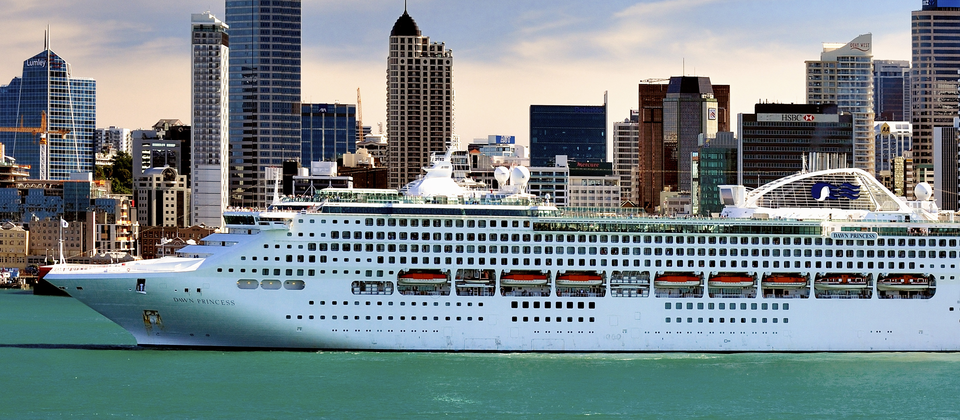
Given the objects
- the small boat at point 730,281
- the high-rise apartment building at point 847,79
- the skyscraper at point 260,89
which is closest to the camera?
the small boat at point 730,281

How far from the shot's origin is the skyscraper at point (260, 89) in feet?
429

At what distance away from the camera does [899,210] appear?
51344 mm

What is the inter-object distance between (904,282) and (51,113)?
14127 cm

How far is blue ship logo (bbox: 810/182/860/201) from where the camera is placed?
53.6 m

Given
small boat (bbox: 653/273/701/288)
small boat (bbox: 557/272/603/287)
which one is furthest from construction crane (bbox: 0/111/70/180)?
small boat (bbox: 653/273/701/288)

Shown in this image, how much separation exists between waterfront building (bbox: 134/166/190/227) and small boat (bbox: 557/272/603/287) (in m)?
81.6

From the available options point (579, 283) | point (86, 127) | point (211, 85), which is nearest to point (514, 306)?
point (579, 283)

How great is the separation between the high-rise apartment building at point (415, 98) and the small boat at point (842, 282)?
97.7m

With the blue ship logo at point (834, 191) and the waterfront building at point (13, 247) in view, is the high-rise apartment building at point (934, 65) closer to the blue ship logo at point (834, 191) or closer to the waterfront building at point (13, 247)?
the waterfront building at point (13, 247)

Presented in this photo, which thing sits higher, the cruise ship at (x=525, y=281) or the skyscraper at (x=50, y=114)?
the skyscraper at (x=50, y=114)

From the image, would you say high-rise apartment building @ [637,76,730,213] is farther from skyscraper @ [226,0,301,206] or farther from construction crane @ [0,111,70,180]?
construction crane @ [0,111,70,180]

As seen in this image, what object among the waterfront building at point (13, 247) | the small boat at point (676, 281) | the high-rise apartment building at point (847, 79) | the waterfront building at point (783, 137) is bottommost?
the waterfront building at point (13, 247)

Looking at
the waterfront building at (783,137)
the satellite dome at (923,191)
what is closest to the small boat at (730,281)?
the satellite dome at (923,191)

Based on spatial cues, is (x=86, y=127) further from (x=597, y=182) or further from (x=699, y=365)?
(x=699, y=365)
